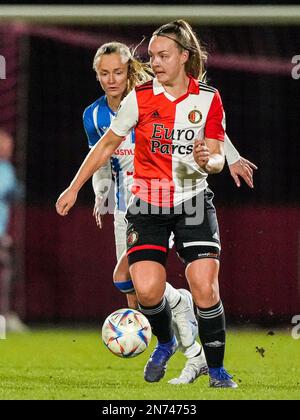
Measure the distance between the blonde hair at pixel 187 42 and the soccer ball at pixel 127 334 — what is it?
53.0 inches

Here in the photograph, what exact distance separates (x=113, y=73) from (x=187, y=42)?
0.92m

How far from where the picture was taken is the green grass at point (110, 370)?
5727 mm

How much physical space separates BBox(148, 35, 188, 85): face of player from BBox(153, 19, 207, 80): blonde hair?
3cm

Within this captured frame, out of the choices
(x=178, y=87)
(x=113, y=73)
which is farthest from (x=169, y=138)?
(x=113, y=73)

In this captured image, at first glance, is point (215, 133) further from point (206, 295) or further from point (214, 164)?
point (206, 295)

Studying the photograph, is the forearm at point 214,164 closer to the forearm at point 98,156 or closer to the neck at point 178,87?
the neck at point 178,87

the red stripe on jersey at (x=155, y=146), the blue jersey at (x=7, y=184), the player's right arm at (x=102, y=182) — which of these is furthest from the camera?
the blue jersey at (x=7, y=184)

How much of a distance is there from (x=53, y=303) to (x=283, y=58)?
292 cm

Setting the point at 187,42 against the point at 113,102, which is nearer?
the point at 187,42

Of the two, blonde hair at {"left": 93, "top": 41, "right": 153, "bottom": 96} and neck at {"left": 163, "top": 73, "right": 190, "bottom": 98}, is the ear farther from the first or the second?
blonde hair at {"left": 93, "top": 41, "right": 153, "bottom": 96}

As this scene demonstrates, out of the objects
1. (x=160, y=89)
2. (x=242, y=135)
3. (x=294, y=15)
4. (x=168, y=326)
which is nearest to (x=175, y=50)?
(x=160, y=89)

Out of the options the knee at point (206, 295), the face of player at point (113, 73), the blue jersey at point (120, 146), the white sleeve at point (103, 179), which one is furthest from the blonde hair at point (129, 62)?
the knee at point (206, 295)

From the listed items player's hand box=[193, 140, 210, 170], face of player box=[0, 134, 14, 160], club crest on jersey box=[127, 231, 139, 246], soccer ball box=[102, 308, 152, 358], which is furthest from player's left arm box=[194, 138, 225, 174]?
face of player box=[0, 134, 14, 160]

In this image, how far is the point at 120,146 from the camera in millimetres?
6918
